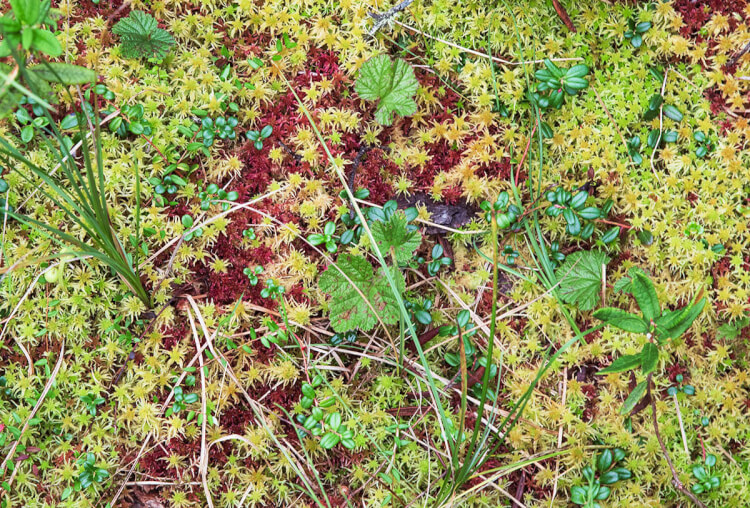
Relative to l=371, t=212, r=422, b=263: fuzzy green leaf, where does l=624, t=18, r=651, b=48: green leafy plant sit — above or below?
above

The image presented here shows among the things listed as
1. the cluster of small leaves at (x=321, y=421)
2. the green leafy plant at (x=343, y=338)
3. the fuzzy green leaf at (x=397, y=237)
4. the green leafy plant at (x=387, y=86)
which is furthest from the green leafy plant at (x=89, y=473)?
the green leafy plant at (x=387, y=86)

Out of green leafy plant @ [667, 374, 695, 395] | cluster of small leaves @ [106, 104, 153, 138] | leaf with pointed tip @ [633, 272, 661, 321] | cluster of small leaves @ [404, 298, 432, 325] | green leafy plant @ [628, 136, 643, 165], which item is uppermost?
cluster of small leaves @ [106, 104, 153, 138]

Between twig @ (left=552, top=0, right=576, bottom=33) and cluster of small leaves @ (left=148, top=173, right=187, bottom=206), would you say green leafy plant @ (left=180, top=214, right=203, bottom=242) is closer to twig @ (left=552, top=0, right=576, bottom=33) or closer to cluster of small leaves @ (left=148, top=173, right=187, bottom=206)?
cluster of small leaves @ (left=148, top=173, right=187, bottom=206)

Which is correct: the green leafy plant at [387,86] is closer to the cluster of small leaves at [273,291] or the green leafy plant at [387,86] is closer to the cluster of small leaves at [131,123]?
the cluster of small leaves at [273,291]

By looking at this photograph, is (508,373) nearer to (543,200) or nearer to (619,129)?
(543,200)

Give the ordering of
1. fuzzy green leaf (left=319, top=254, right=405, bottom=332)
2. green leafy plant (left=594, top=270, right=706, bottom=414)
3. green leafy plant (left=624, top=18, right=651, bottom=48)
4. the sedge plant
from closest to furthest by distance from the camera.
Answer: the sedge plant
green leafy plant (left=594, top=270, right=706, bottom=414)
fuzzy green leaf (left=319, top=254, right=405, bottom=332)
green leafy plant (left=624, top=18, right=651, bottom=48)

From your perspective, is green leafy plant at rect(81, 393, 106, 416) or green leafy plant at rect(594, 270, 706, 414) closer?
green leafy plant at rect(594, 270, 706, 414)

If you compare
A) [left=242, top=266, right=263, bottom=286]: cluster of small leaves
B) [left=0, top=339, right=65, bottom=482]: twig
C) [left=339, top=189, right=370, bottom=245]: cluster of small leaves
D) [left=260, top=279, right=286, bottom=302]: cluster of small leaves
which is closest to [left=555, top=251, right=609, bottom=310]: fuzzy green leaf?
[left=339, top=189, right=370, bottom=245]: cluster of small leaves
